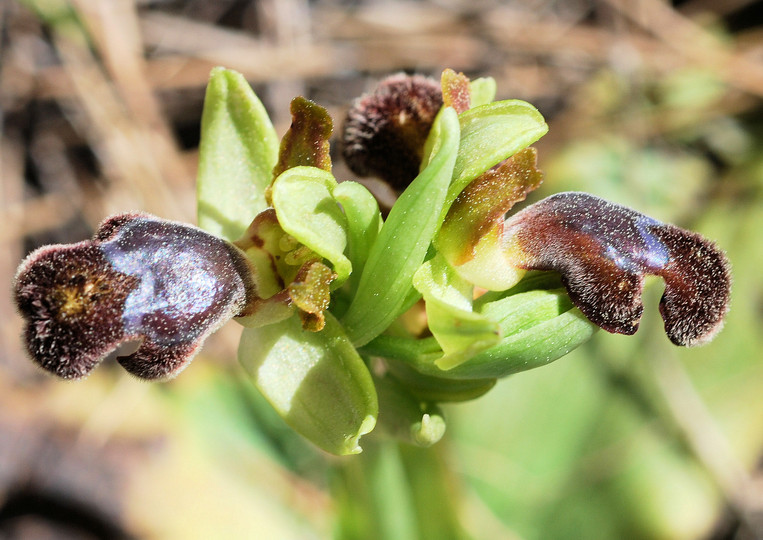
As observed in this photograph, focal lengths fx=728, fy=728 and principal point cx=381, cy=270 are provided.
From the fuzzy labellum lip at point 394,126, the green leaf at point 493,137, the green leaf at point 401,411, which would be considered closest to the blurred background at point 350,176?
the green leaf at point 401,411

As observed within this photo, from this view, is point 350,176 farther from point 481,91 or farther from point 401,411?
point 401,411

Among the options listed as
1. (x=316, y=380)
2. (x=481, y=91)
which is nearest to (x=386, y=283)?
(x=316, y=380)

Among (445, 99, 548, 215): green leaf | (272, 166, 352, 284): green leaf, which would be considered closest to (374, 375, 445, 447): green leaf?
(272, 166, 352, 284): green leaf

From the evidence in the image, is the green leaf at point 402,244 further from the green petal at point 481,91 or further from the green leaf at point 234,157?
the green leaf at point 234,157

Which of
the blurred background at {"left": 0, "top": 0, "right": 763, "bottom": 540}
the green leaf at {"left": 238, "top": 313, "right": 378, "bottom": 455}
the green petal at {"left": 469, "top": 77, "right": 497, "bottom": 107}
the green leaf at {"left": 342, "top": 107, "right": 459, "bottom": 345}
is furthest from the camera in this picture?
the blurred background at {"left": 0, "top": 0, "right": 763, "bottom": 540}

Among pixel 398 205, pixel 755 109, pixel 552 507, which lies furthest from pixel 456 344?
pixel 755 109

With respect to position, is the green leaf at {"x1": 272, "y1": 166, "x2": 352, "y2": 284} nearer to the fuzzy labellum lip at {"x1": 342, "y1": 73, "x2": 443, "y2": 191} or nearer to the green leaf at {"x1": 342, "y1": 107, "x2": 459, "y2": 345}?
the green leaf at {"x1": 342, "y1": 107, "x2": 459, "y2": 345}
